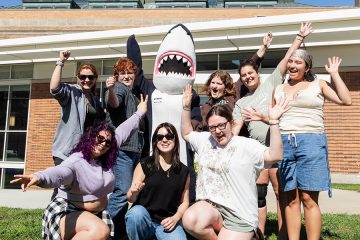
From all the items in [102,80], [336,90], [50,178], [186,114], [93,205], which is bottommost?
[93,205]

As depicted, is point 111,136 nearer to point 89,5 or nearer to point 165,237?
point 165,237

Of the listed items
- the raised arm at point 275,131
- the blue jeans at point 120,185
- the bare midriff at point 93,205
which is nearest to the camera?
the raised arm at point 275,131

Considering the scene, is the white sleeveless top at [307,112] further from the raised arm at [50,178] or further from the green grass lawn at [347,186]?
the green grass lawn at [347,186]

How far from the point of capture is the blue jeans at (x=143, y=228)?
2545 millimetres

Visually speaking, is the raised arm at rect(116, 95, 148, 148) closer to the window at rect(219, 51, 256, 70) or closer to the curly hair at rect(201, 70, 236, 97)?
the curly hair at rect(201, 70, 236, 97)

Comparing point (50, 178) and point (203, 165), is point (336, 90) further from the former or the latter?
point (50, 178)

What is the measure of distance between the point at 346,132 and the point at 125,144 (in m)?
7.56

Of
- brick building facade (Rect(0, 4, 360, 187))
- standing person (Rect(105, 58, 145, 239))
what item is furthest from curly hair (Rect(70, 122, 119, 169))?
brick building facade (Rect(0, 4, 360, 187))

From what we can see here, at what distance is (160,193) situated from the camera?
270 cm

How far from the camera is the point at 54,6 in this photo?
90.4 ft

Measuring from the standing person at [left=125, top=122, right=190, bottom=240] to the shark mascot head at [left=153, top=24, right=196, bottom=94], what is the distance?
24.5 inches

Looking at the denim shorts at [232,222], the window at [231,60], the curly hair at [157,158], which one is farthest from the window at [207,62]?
the denim shorts at [232,222]

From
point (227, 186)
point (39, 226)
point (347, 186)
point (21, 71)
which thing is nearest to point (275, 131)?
point (227, 186)

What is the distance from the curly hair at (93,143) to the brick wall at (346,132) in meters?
7.78
